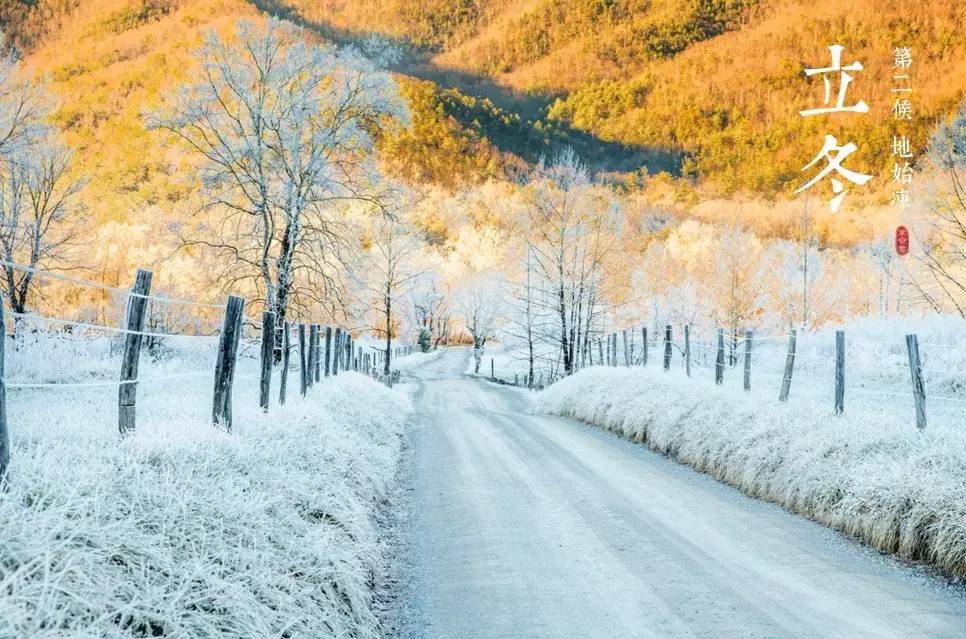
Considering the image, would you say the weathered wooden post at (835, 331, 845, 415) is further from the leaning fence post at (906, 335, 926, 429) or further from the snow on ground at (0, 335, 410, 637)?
the snow on ground at (0, 335, 410, 637)

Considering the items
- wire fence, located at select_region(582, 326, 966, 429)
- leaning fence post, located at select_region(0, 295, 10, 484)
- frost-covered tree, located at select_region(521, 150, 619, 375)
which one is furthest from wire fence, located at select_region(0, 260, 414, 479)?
frost-covered tree, located at select_region(521, 150, 619, 375)

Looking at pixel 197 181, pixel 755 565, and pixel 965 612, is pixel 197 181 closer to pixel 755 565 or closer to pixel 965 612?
pixel 755 565

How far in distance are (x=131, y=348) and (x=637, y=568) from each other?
15.6ft

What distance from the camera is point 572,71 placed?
181250 mm

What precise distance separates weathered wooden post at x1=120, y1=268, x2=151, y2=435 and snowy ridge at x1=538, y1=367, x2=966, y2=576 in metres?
6.89

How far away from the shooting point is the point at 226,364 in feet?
22.6

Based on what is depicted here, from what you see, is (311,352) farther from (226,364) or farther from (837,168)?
(837,168)

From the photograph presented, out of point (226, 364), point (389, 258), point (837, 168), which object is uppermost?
point (837, 168)

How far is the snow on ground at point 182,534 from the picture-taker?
2650 mm

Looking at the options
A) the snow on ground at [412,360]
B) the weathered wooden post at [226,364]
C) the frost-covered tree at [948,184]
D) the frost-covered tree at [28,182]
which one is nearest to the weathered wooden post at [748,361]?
the frost-covered tree at [948,184]

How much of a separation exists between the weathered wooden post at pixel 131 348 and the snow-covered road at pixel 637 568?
2839 mm

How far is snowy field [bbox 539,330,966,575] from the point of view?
5605 millimetres

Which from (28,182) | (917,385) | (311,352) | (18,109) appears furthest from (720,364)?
(28,182)

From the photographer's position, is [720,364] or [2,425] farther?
[720,364]
